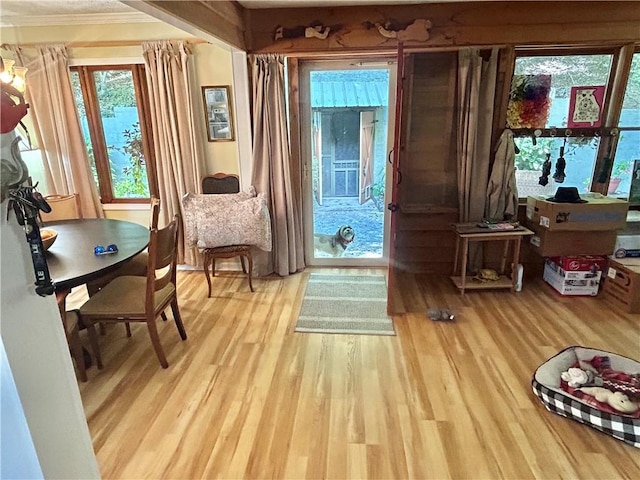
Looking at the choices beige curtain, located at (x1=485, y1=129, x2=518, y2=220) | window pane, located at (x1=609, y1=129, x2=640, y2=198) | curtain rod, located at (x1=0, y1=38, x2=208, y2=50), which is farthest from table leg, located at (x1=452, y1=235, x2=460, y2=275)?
curtain rod, located at (x1=0, y1=38, x2=208, y2=50)

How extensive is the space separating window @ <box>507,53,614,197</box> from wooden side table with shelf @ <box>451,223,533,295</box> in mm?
665

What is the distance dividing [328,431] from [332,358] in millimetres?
644

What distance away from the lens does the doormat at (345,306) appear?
301 cm

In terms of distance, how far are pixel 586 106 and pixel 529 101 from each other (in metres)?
0.49

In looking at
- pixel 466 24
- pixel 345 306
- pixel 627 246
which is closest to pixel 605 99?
pixel 627 246

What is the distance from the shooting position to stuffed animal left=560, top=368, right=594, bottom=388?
7.14 feet

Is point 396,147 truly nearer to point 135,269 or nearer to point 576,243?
point 576,243

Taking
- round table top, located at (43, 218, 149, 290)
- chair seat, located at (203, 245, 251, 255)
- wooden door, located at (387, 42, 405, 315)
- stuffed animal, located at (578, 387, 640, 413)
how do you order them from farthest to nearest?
1. chair seat, located at (203, 245, 251, 255)
2. wooden door, located at (387, 42, 405, 315)
3. round table top, located at (43, 218, 149, 290)
4. stuffed animal, located at (578, 387, 640, 413)

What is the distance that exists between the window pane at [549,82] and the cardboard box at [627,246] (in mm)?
1105

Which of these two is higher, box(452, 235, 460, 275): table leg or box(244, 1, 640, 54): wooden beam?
box(244, 1, 640, 54): wooden beam

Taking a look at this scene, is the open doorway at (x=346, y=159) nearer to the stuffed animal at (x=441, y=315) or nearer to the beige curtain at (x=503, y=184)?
the beige curtain at (x=503, y=184)

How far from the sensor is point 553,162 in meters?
3.66

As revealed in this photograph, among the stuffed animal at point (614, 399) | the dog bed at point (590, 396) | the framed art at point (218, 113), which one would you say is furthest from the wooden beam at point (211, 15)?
the stuffed animal at point (614, 399)

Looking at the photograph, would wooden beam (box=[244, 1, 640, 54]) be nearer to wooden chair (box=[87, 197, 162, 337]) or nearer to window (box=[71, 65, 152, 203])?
window (box=[71, 65, 152, 203])
